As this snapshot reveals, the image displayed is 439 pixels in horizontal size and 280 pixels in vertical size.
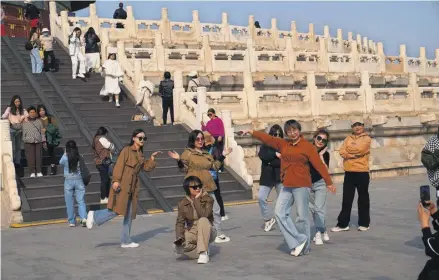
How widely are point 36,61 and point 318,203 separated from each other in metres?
13.9

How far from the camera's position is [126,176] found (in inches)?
411

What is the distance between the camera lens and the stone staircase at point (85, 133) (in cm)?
1465

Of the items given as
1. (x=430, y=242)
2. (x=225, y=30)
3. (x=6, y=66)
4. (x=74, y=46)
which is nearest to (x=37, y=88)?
(x=74, y=46)

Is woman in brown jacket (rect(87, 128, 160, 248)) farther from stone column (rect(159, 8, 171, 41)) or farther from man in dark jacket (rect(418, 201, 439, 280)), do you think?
stone column (rect(159, 8, 171, 41))

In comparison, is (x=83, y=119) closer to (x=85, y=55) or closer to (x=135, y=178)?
(x=85, y=55)

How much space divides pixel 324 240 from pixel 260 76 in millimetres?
14335

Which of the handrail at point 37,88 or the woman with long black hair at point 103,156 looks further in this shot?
the handrail at point 37,88

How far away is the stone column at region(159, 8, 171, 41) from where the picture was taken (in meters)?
31.8

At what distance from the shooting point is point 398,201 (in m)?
15.3

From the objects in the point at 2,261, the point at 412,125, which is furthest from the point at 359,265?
the point at 412,125

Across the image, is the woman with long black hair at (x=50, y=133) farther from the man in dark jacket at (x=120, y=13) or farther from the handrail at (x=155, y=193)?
the man in dark jacket at (x=120, y=13)

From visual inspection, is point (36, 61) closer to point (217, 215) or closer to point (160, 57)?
point (160, 57)

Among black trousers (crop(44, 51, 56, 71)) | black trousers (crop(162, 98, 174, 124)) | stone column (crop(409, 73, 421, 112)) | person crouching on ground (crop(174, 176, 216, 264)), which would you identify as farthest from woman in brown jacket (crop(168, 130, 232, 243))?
stone column (crop(409, 73, 421, 112))

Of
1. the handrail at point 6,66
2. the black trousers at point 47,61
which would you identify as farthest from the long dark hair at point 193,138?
the black trousers at point 47,61
